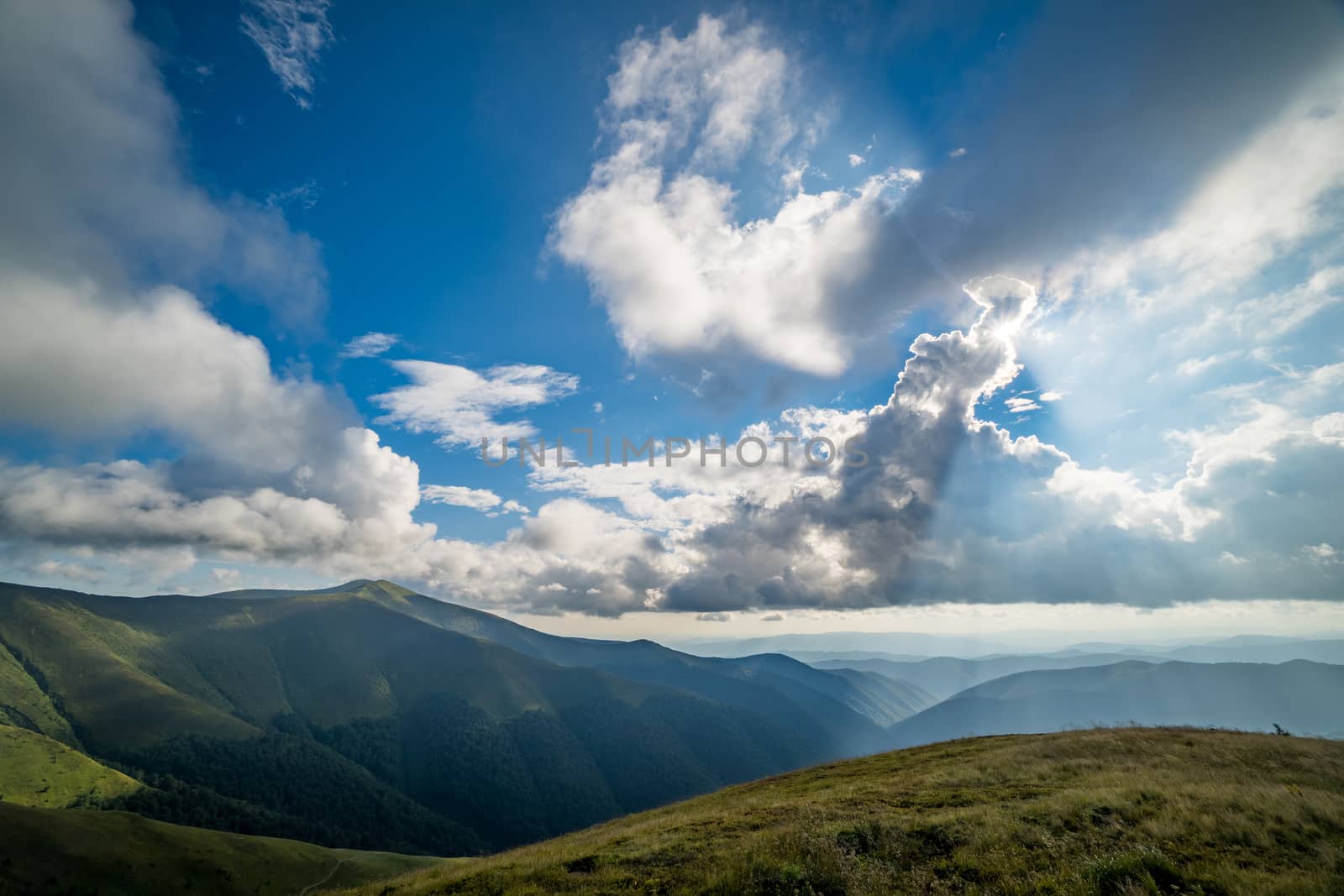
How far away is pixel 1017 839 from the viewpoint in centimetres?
1475

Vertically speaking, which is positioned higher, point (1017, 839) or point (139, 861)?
point (1017, 839)

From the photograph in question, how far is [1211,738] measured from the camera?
93.9ft

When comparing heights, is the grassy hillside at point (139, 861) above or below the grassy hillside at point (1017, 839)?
below

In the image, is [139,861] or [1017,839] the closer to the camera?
[1017,839]

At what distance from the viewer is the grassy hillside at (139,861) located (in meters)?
77.4

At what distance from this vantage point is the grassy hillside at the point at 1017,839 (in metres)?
12.0

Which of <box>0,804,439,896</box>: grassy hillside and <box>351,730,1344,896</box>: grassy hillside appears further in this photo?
<box>0,804,439,896</box>: grassy hillside

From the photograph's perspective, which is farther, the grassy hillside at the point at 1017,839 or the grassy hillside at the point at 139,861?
the grassy hillside at the point at 139,861

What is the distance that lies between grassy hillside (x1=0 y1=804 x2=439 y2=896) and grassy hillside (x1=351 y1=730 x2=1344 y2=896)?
271 ft

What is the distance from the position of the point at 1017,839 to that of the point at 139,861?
430ft

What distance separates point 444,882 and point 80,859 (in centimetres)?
11366

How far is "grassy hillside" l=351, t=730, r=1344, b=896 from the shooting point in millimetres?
11969

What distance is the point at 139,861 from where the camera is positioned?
8631 cm

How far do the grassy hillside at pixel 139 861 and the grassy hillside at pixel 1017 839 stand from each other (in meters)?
82.5
